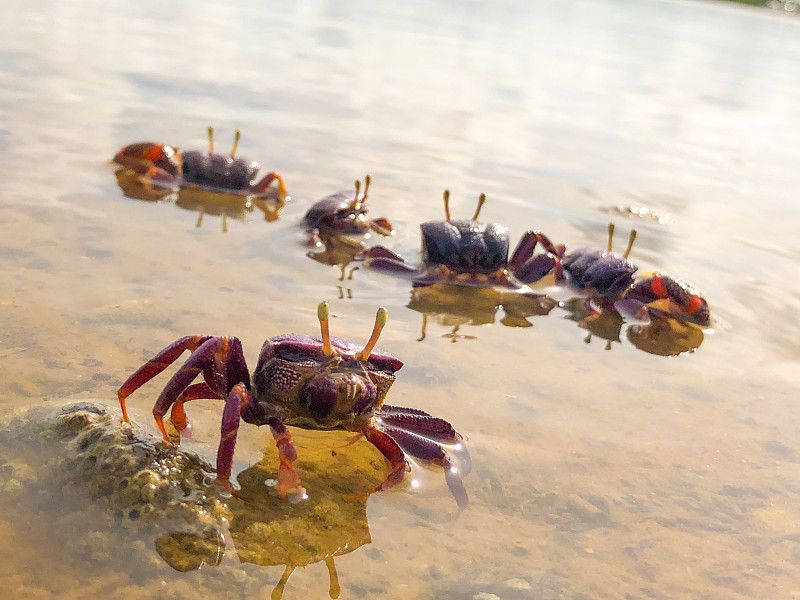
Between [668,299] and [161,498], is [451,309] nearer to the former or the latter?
[668,299]

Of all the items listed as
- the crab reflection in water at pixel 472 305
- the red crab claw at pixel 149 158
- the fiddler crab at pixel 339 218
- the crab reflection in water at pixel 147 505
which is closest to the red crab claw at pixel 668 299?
the crab reflection in water at pixel 472 305

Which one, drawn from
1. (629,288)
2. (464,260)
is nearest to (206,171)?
(464,260)

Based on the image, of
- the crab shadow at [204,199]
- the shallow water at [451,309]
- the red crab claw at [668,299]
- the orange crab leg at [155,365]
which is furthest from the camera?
the crab shadow at [204,199]

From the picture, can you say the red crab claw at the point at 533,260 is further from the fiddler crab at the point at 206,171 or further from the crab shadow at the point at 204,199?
the fiddler crab at the point at 206,171

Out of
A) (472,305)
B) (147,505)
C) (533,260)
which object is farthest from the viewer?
(533,260)

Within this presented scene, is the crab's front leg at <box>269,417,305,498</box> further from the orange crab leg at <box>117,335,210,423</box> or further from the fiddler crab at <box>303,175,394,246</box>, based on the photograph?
the fiddler crab at <box>303,175,394,246</box>

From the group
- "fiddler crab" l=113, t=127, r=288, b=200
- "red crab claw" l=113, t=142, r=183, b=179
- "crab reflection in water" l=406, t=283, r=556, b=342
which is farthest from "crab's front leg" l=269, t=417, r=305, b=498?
"red crab claw" l=113, t=142, r=183, b=179
